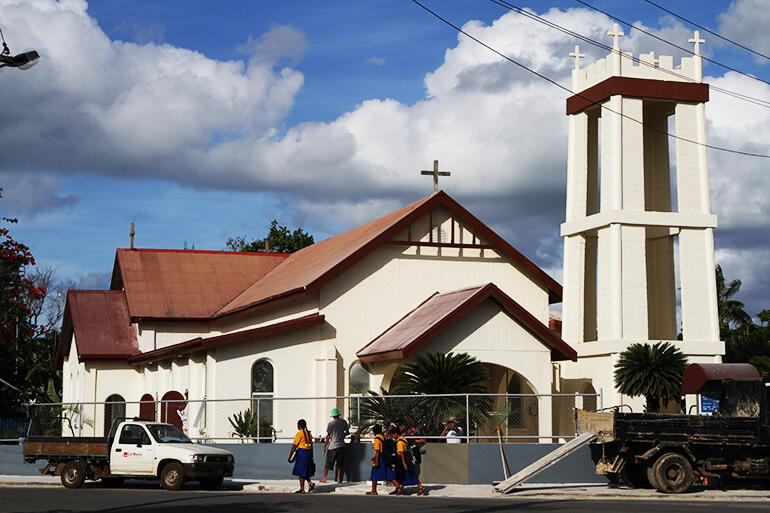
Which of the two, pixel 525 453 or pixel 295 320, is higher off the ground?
pixel 295 320

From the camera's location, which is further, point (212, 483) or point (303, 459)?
point (212, 483)

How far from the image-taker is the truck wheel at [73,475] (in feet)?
85.8

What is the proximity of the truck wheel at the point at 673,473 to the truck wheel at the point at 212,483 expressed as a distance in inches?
401

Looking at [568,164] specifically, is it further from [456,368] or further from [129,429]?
[129,429]

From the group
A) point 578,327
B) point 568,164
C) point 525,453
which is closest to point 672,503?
point 525,453

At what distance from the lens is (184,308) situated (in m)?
42.8

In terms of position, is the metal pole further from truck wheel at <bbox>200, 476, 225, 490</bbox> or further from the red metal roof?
truck wheel at <bbox>200, 476, 225, 490</bbox>

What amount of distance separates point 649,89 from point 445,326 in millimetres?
12651

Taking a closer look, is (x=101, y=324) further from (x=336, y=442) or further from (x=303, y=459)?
(x=303, y=459)

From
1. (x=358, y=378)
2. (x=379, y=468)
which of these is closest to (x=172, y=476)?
(x=379, y=468)

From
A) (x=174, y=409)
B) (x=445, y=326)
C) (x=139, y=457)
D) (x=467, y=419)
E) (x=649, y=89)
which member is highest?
(x=649, y=89)

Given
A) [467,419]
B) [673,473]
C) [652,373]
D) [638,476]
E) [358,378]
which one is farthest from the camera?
[358,378]

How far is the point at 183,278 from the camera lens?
4459 centimetres

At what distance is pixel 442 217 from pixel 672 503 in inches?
649
